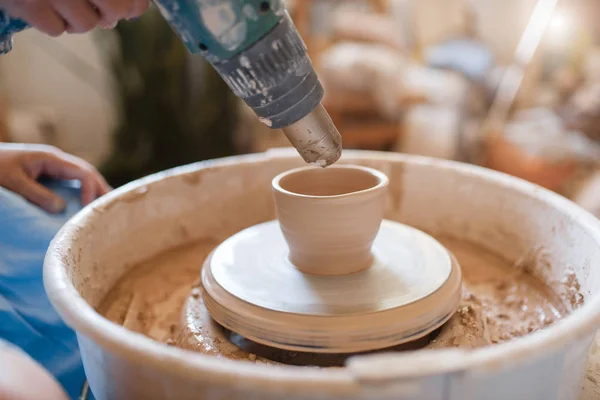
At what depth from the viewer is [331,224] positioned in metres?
0.75

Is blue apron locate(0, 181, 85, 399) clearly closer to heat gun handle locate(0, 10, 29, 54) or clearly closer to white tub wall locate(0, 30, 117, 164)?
heat gun handle locate(0, 10, 29, 54)

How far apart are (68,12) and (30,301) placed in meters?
0.47

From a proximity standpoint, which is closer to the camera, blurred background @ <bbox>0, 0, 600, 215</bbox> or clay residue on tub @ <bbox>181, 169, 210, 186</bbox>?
clay residue on tub @ <bbox>181, 169, 210, 186</bbox>

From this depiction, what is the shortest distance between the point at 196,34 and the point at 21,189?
0.56m

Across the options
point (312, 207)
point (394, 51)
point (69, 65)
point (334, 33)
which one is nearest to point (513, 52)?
point (394, 51)

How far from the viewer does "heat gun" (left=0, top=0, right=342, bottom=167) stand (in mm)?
575

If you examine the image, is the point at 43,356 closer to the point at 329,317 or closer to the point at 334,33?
the point at 329,317

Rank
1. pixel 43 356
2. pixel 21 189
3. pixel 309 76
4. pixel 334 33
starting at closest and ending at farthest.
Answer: pixel 309 76
pixel 43 356
pixel 21 189
pixel 334 33

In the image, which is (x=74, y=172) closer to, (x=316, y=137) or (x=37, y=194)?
(x=37, y=194)

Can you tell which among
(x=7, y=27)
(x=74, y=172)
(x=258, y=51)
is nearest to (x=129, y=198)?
(x=74, y=172)

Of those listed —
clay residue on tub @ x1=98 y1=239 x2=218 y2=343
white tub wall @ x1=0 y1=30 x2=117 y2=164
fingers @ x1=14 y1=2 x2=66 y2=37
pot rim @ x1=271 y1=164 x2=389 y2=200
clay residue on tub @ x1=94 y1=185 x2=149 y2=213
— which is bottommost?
white tub wall @ x1=0 y1=30 x2=117 y2=164

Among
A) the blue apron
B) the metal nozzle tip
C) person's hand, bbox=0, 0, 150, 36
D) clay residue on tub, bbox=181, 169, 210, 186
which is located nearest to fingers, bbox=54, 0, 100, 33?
person's hand, bbox=0, 0, 150, 36

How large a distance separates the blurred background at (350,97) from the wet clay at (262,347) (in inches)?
67.2

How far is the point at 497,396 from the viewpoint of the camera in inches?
19.8
